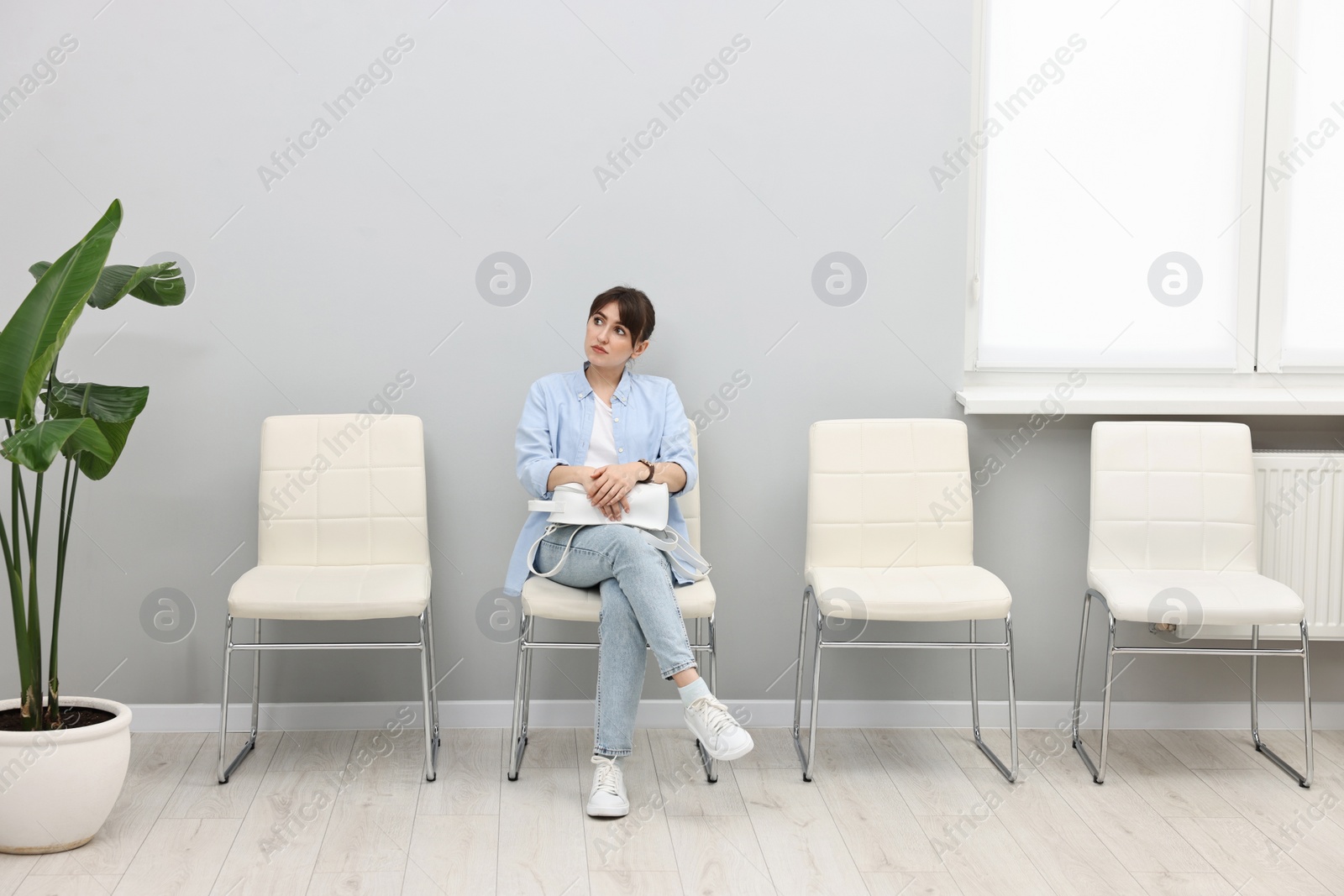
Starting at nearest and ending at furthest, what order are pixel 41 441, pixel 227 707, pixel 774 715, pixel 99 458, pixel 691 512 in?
pixel 41 441 < pixel 99 458 < pixel 227 707 < pixel 691 512 < pixel 774 715

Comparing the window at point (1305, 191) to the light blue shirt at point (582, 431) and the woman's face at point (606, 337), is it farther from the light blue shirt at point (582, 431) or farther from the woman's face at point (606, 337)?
the woman's face at point (606, 337)

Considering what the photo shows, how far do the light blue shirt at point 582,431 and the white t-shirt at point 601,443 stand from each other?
11 millimetres

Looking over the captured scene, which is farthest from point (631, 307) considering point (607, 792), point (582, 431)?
point (607, 792)

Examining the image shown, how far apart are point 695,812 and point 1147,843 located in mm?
979

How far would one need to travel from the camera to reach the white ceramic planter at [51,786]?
2113 millimetres

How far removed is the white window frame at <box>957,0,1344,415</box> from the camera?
286cm

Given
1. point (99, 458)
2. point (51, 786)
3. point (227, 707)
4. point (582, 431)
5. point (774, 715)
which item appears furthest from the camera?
point (774, 715)

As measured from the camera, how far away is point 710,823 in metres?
2.34

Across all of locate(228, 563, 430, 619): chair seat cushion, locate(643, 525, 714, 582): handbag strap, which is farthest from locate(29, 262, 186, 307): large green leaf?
locate(643, 525, 714, 582): handbag strap

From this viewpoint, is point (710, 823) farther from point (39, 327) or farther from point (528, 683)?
point (39, 327)

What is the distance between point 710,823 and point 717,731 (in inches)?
8.4

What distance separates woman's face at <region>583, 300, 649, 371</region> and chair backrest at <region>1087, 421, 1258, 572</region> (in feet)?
4.24

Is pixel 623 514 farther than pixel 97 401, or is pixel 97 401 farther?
pixel 623 514

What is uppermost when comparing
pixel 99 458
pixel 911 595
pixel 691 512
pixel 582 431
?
pixel 582 431
